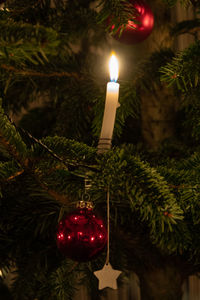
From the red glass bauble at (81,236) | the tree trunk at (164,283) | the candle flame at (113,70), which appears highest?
the candle flame at (113,70)

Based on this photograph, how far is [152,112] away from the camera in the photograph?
0.84 meters

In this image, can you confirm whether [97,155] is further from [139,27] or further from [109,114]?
[139,27]

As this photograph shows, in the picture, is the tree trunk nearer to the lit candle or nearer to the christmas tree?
the christmas tree

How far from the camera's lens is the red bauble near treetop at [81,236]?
1.41 ft

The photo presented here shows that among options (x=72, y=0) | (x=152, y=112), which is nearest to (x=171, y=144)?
(x=152, y=112)

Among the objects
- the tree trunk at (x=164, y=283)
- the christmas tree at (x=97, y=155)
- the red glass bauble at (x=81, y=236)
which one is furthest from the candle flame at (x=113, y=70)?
the tree trunk at (x=164, y=283)

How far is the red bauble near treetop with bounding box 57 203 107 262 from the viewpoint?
1.41 ft

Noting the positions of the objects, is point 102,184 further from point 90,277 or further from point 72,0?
point 72,0

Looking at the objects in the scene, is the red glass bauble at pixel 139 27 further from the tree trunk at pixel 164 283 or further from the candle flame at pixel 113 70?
the tree trunk at pixel 164 283

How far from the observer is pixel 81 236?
1.41ft

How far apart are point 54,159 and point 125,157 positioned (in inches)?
3.4

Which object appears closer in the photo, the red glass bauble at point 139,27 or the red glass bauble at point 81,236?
the red glass bauble at point 81,236

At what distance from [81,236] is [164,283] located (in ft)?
1.20

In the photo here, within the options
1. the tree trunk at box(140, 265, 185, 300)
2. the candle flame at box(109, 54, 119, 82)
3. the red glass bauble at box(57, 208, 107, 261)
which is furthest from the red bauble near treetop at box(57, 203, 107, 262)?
the tree trunk at box(140, 265, 185, 300)
